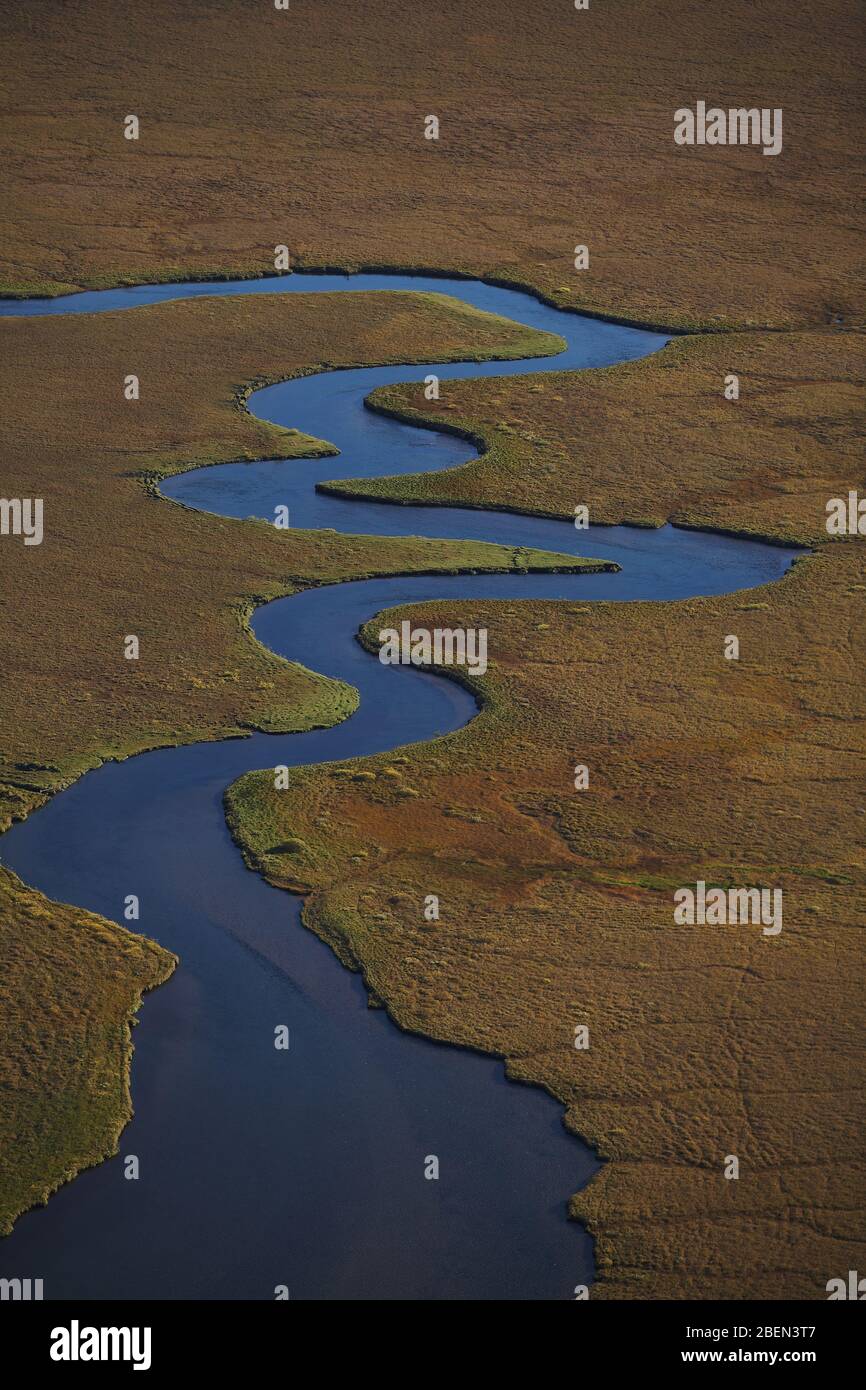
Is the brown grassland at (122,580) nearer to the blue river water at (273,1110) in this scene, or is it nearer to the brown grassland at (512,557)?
the brown grassland at (512,557)

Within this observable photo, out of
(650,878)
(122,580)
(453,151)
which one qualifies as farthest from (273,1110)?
(453,151)

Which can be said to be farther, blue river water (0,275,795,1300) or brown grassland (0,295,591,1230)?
brown grassland (0,295,591,1230)

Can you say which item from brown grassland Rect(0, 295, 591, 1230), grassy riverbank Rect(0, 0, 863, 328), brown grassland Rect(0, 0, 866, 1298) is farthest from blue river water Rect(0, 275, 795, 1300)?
grassy riverbank Rect(0, 0, 863, 328)

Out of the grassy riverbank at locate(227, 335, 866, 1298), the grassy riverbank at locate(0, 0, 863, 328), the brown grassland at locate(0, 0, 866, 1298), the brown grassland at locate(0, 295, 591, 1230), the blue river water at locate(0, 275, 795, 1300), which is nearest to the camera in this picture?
the blue river water at locate(0, 275, 795, 1300)

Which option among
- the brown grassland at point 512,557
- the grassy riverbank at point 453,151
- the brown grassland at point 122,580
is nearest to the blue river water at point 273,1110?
the brown grassland at point 512,557

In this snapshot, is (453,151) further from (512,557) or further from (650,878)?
(650,878)

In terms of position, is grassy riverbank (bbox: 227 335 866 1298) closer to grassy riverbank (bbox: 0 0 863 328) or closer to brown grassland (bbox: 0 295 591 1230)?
brown grassland (bbox: 0 295 591 1230)

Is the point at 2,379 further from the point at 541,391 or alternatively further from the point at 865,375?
the point at 865,375
